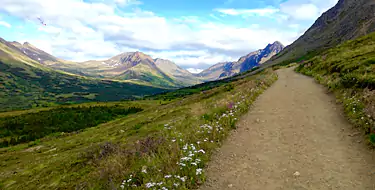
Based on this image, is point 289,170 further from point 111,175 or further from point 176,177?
point 111,175

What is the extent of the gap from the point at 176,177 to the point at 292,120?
33.9 feet

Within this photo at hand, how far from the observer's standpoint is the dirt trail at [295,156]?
8141 millimetres

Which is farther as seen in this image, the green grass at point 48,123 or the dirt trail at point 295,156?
the green grass at point 48,123

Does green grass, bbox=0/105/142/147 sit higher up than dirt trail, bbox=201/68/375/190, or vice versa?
dirt trail, bbox=201/68/375/190

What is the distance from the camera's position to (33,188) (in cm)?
1360

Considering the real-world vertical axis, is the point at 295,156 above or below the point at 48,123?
above

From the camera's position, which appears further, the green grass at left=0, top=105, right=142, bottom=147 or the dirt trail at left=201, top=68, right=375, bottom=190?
the green grass at left=0, top=105, right=142, bottom=147

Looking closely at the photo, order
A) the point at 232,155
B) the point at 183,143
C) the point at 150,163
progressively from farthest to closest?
the point at 183,143 → the point at 232,155 → the point at 150,163

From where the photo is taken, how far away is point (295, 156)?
10109mm

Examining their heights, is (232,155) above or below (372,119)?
below

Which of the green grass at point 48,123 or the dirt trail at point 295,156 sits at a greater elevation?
A: the dirt trail at point 295,156

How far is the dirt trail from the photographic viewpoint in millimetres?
8141

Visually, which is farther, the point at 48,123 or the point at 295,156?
the point at 48,123

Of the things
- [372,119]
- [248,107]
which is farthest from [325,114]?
[248,107]
